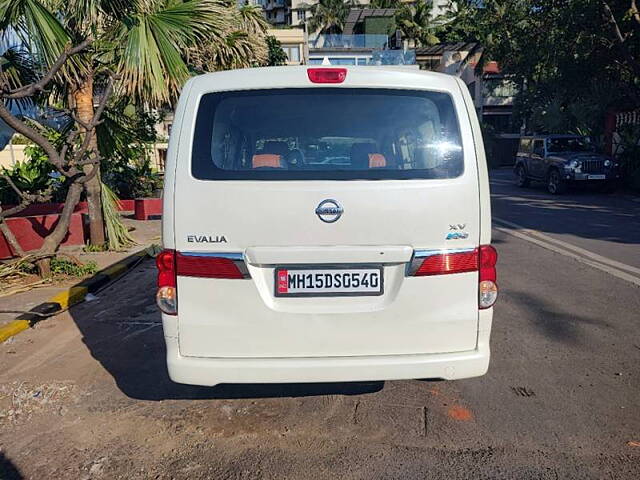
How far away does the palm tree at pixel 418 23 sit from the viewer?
2387 inches

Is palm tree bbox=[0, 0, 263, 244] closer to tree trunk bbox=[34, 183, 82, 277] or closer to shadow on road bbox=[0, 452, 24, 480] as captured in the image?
tree trunk bbox=[34, 183, 82, 277]

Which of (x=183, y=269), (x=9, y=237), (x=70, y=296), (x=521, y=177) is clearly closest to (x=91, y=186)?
(x=9, y=237)

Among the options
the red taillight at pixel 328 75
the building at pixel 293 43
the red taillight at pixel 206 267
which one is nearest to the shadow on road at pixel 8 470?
the red taillight at pixel 206 267

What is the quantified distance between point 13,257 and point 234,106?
6.11 metres

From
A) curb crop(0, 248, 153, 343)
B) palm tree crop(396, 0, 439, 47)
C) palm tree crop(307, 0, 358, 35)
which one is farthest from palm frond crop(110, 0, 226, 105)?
palm tree crop(307, 0, 358, 35)

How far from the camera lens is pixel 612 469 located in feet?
9.59

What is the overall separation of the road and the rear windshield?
5.13 feet

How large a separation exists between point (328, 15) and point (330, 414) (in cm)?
6776

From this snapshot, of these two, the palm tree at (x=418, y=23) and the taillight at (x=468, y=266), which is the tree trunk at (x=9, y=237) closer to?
the taillight at (x=468, y=266)

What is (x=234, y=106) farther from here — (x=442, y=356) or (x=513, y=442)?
(x=513, y=442)

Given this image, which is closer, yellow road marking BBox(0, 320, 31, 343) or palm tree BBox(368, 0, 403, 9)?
yellow road marking BBox(0, 320, 31, 343)

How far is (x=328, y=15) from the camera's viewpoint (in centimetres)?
6550

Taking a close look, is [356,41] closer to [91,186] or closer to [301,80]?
[91,186]

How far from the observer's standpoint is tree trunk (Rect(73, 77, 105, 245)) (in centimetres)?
875
